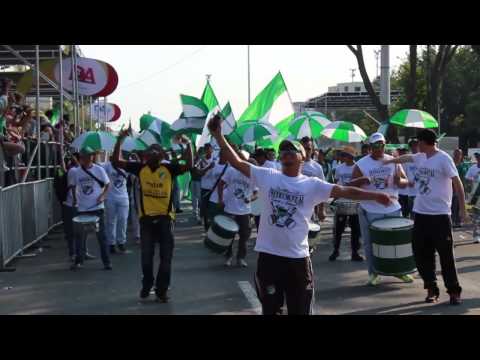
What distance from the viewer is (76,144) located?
13.5 meters

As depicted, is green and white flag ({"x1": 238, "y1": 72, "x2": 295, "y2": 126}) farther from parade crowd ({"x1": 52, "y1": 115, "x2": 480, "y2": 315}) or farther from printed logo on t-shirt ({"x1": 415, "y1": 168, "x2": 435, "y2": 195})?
printed logo on t-shirt ({"x1": 415, "y1": 168, "x2": 435, "y2": 195})

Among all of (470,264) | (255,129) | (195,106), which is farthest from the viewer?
(195,106)

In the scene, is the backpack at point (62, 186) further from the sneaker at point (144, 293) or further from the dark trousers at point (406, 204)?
the dark trousers at point (406, 204)

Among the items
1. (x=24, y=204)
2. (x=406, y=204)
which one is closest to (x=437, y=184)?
(x=406, y=204)

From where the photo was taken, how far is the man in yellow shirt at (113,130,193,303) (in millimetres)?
9500

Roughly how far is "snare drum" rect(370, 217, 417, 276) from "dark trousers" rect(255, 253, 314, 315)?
4019mm

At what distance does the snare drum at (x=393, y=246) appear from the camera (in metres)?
9.87

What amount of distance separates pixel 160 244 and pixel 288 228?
12.3 ft

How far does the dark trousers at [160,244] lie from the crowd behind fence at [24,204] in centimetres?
361
